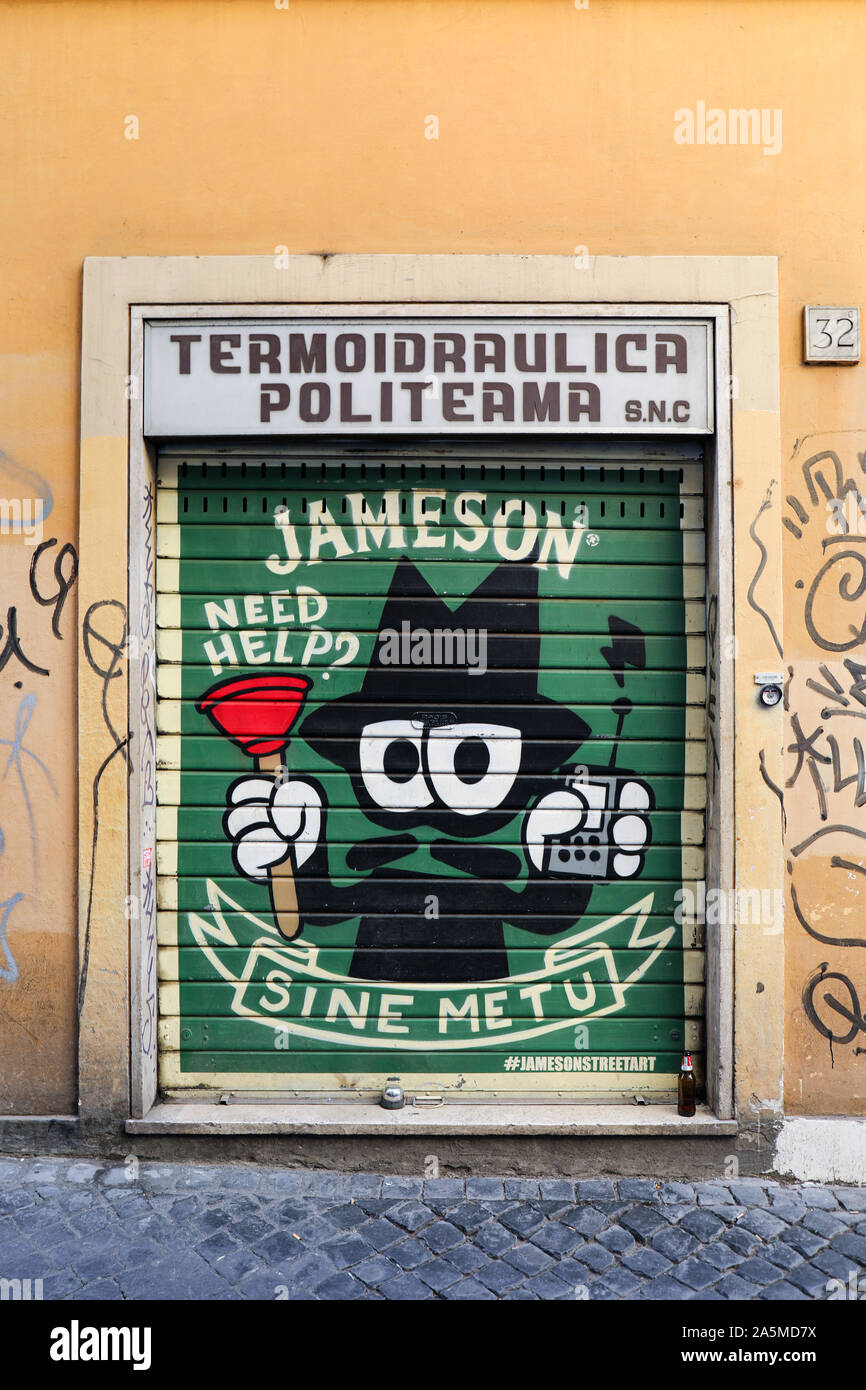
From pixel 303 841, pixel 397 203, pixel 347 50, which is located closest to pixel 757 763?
pixel 303 841

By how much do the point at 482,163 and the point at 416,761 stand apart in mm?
2775

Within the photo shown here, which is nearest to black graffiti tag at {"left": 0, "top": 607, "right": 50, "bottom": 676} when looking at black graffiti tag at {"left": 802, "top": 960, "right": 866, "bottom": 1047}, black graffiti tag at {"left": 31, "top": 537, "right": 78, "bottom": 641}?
black graffiti tag at {"left": 31, "top": 537, "right": 78, "bottom": 641}

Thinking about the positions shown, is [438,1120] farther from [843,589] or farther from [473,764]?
[843,589]

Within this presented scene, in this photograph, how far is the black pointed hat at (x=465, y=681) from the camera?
4.52 metres

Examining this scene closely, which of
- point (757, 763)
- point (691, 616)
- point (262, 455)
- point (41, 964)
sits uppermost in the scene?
point (262, 455)

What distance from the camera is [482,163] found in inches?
168

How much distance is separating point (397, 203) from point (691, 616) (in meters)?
2.35

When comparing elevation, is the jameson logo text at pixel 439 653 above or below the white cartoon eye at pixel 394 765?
above

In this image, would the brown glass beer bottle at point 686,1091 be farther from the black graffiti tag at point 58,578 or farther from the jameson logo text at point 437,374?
the black graffiti tag at point 58,578

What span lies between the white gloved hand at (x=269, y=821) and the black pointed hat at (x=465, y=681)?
0.84ft

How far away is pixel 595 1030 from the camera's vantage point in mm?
4496

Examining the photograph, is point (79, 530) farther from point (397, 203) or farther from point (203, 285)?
point (397, 203)

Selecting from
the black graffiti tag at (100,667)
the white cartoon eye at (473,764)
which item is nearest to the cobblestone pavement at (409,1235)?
the black graffiti tag at (100,667)

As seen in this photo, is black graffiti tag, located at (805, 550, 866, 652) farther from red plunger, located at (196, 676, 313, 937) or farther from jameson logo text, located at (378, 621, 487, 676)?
red plunger, located at (196, 676, 313, 937)
